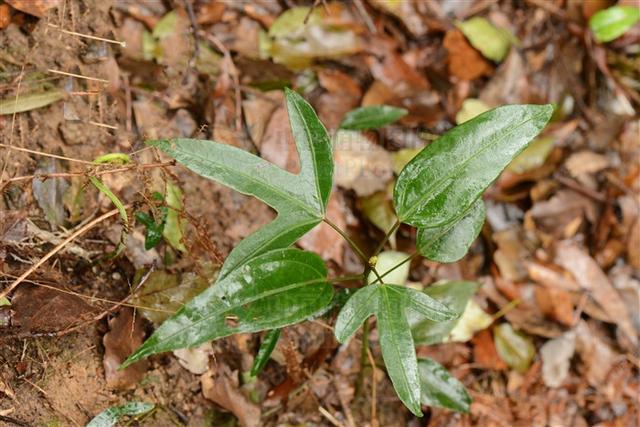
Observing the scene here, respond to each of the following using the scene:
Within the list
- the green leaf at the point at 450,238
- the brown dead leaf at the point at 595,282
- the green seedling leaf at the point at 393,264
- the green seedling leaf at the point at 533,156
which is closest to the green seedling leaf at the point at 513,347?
the brown dead leaf at the point at 595,282

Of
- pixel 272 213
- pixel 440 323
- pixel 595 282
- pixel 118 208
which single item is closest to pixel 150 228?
pixel 118 208

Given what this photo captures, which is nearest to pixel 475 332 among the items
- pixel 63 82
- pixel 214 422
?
pixel 214 422

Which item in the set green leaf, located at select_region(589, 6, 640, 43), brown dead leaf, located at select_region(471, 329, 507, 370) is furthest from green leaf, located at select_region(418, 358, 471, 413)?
green leaf, located at select_region(589, 6, 640, 43)

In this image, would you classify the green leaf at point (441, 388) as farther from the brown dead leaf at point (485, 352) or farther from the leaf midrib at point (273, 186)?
the leaf midrib at point (273, 186)

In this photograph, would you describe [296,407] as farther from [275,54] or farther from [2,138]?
[275,54]

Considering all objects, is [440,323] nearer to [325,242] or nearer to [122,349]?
[325,242]

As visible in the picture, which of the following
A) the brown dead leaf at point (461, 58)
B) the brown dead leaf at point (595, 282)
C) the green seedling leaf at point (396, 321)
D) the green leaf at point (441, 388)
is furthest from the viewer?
the brown dead leaf at point (461, 58)
